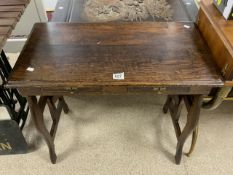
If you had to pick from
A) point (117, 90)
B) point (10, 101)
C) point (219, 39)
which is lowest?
point (10, 101)

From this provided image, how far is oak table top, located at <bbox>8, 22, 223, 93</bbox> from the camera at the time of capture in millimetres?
867

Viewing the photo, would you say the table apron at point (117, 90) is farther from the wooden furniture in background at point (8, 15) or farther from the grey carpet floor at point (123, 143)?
the grey carpet floor at point (123, 143)

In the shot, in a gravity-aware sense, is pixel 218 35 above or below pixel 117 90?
above

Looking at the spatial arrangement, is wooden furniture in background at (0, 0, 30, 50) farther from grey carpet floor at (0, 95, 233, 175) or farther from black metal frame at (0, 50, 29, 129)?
grey carpet floor at (0, 95, 233, 175)

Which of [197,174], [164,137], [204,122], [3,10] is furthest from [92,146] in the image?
[3,10]

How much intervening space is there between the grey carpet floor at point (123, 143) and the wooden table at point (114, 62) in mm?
264

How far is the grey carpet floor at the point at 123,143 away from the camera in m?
1.31

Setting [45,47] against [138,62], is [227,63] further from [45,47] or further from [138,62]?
[45,47]

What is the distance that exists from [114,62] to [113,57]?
0.11 feet

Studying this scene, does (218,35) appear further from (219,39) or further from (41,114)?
(41,114)

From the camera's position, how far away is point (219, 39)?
0.95 m

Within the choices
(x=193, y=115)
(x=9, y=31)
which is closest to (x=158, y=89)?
(x=193, y=115)

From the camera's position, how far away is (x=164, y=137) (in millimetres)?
1462

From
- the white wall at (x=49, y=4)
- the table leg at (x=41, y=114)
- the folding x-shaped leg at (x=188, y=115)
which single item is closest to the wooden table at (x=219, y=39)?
the folding x-shaped leg at (x=188, y=115)
